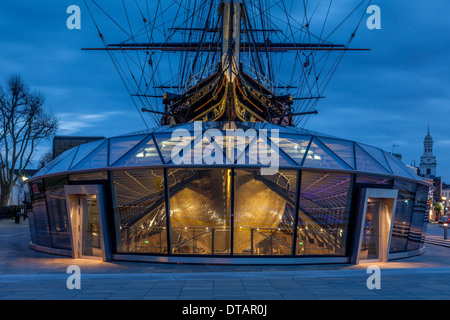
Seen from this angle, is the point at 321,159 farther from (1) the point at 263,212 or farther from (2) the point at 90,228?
(2) the point at 90,228

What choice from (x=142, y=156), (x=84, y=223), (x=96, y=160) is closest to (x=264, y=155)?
(x=142, y=156)

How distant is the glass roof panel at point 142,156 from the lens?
12.7m

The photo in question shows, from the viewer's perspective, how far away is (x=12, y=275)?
10375 millimetres

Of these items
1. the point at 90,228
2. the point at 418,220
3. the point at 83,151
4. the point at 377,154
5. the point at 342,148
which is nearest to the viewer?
the point at 342,148

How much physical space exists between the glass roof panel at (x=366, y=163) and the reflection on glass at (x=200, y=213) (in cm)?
418

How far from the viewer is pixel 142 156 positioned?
42.4 ft

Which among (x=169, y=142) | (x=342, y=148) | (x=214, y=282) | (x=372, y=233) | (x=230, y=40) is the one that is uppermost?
(x=230, y=40)

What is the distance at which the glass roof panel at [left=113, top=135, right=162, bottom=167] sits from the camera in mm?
12688

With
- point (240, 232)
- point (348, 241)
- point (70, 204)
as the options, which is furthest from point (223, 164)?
point (70, 204)

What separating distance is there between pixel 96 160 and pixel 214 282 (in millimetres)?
6369

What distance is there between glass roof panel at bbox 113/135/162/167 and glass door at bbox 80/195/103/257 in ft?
6.24

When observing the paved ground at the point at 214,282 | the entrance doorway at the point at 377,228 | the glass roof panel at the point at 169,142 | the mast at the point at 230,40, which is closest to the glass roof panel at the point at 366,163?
the entrance doorway at the point at 377,228

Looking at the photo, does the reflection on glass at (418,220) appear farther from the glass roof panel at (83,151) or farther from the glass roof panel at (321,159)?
the glass roof panel at (83,151)
